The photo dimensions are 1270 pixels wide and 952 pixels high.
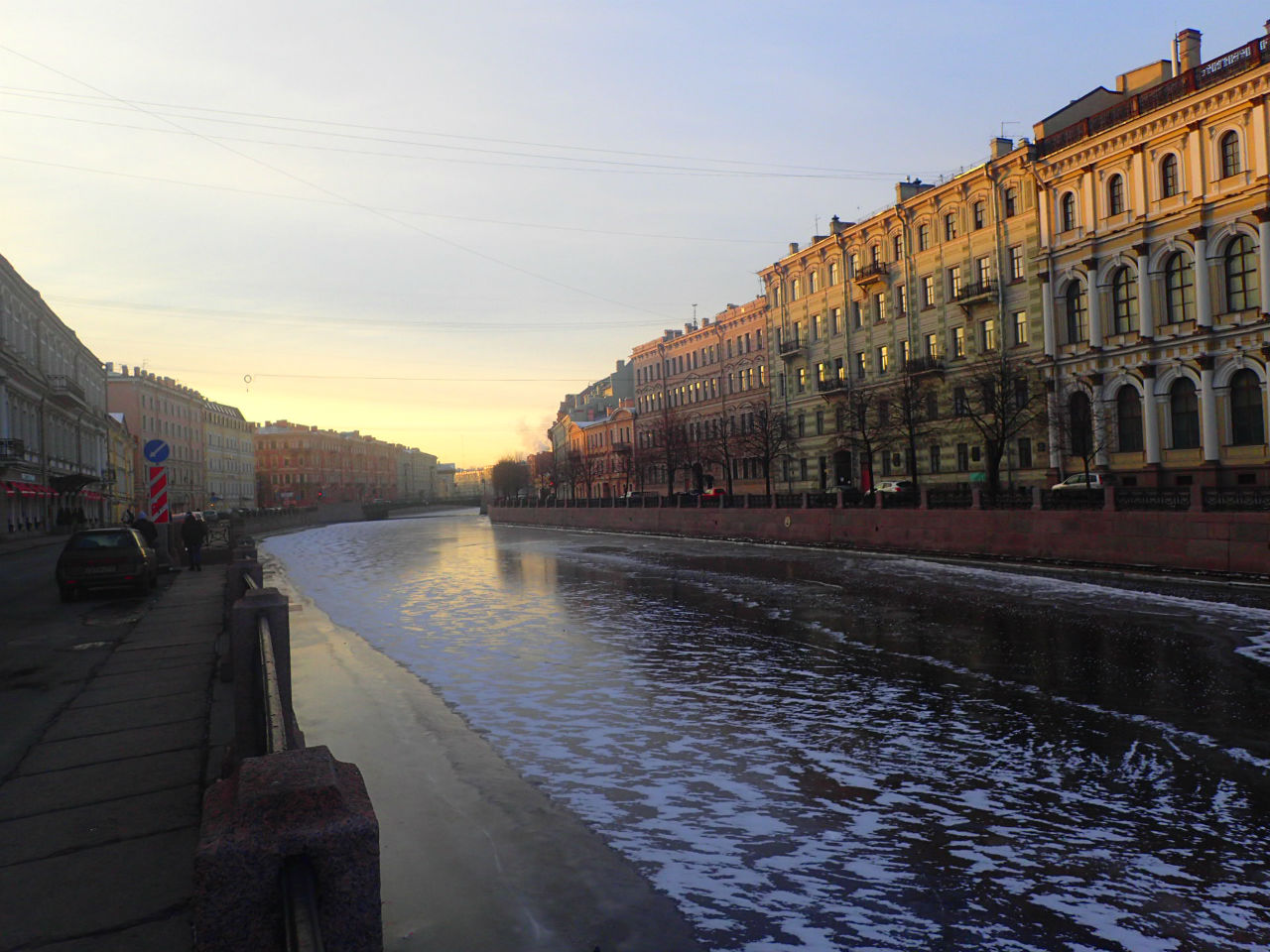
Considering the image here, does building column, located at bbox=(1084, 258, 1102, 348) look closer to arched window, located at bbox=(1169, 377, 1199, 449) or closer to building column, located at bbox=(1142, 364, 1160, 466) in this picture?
building column, located at bbox=(1142, 364, 1160, 466)

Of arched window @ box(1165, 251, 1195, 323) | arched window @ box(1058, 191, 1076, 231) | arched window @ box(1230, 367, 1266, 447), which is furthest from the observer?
arched window @ box(1058, 191, 1076, 231)

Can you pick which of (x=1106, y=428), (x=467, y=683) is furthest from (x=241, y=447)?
(x=467, y=683)

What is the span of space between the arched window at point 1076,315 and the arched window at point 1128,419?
321 centimetres

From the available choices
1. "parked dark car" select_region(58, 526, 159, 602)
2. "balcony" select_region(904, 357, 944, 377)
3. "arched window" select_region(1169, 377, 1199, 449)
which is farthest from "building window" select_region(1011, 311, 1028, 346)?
"parked dark car" select_region(58, 526, 159, 602)

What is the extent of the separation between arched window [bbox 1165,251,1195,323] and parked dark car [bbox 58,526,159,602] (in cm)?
3705

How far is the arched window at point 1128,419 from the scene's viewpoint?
3753 centimetres

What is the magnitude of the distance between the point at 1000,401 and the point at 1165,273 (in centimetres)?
839

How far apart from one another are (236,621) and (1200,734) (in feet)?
24.9

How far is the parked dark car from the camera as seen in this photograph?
1831 centimetres

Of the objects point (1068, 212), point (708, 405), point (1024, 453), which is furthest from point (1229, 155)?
point (708, 405)

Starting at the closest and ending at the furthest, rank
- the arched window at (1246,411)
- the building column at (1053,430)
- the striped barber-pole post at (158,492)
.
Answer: the striped barber-pole post at (158,492) < the arched window at (1246,411) < the building column at (1053,430)

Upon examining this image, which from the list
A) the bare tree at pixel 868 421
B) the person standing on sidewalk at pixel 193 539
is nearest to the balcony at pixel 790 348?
the bare tree at pixel 868 421

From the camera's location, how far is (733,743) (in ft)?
25.0

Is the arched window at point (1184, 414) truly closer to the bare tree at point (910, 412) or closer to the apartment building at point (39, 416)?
the bare tree at point (910, 412)
